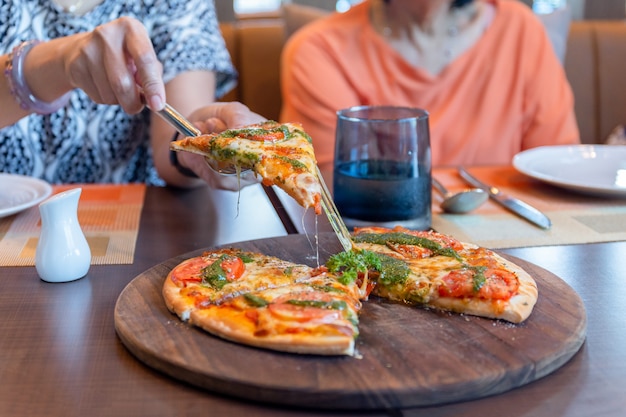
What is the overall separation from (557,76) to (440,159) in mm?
566

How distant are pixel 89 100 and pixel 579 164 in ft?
4.26

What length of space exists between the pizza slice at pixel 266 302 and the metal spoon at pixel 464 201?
20.8 inches

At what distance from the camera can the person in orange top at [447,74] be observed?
9.04ft

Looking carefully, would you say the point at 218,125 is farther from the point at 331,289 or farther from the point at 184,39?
the point at 331,289

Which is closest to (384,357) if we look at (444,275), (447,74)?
(444,275)

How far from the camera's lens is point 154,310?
983 mm

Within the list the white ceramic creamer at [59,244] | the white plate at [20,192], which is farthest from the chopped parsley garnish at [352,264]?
the white plate at [20,192]

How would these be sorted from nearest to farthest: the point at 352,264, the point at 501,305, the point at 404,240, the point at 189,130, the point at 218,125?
the point at 501,305 < the point at 352,264 < the point at 404,240 < the point at 189,130 < the point at 218,125

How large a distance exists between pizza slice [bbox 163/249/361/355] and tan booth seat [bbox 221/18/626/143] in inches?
87.2

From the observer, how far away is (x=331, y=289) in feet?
3.24

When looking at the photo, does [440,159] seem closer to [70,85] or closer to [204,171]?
[204,171]

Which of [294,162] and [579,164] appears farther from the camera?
[579,164]

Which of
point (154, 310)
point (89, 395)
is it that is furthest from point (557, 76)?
point (89, 395)

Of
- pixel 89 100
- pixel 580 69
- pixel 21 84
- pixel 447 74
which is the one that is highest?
pixel 21 84
